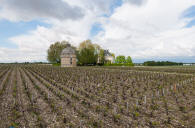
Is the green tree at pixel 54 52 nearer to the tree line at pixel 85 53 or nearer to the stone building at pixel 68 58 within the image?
the tree line at pixel 85 53

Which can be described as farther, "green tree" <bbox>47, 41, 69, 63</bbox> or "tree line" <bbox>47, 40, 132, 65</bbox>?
"green tree" <bbox>47, 41, 69, 63</bbox>

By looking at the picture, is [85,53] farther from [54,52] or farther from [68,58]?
[54,52]

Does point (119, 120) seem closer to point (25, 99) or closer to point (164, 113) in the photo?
point (164, 113)

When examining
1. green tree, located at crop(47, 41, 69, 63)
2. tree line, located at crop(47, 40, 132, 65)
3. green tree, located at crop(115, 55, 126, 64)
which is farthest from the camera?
green tree, located at crop(115, 55, 126, 64)

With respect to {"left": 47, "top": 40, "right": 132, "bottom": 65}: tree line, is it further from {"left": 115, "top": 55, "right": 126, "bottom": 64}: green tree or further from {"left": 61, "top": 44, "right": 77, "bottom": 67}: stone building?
{"left": 115, "top": 55, "right": 126, "bottom": 64}: green tree

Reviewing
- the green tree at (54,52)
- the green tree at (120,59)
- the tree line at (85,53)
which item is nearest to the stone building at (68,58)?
the tree line at (85,53)

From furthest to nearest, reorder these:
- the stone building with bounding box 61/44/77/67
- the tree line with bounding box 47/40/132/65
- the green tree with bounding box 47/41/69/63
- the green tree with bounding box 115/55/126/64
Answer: the green tree with bounding box 115/55/126/64
the green tree with bounding box 47/41/69/63
the tree line with bounding box 47/40/132/65
the stone building with bounding box 61/44/77/67

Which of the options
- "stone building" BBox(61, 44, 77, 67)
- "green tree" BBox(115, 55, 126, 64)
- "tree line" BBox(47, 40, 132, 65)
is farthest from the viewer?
"green tree" BBox(115, 55, 126, 64)

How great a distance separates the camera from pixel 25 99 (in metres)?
9.78

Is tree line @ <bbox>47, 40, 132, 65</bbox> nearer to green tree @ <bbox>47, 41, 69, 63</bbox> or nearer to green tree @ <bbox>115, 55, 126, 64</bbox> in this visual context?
green tree @ <bbox>47, 41, 69, 63</bbox>

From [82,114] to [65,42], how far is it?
234ft

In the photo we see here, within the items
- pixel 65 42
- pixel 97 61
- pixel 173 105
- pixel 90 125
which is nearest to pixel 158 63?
pixel 97 61

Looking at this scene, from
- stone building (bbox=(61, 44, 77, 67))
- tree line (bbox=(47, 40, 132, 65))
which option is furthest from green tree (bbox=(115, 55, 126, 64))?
stone building (bbox=(61, 44, 77, 67))

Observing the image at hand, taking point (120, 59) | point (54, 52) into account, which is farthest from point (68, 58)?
point (120, 59)
